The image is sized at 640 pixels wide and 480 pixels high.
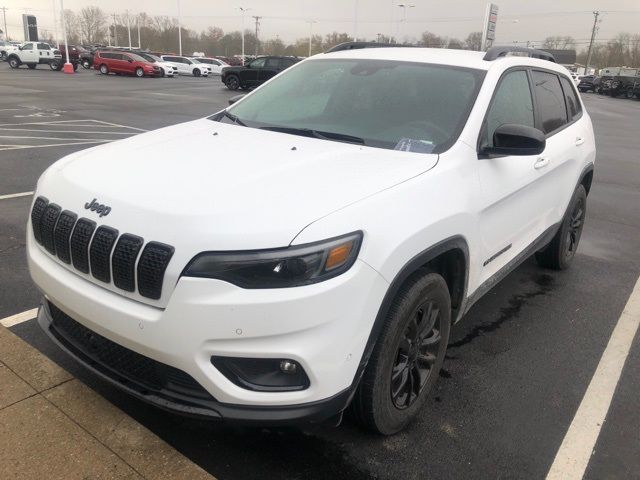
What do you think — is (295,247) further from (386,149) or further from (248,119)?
(248,119)

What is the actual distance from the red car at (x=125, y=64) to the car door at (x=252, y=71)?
1272cm

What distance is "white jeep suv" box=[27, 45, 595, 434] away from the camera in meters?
2.08

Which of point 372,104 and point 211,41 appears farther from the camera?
point 211,41

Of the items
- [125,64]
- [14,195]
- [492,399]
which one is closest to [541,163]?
[492,399]

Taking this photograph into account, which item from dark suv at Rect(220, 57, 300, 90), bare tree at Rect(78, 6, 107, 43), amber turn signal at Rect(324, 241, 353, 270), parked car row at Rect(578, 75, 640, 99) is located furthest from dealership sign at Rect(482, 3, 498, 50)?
bare tree at Rect(78, 6, 107, 43)

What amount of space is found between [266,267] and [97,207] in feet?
2.75

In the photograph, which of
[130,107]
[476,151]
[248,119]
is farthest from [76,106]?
[476,151]

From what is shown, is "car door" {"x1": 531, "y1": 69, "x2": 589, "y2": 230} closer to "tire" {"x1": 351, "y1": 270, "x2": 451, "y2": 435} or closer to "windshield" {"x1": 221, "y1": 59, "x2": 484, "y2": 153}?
"windshield" {"x1": 221, "y1": 59, "x2": 484, "y2": 153}

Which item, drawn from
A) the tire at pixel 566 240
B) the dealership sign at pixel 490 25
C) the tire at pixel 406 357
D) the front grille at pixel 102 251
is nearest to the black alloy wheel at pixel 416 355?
the tire at pixel 406 357

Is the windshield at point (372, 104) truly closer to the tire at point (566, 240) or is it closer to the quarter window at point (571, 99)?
the quarter window at point (571, 99)

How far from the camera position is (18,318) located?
3.65 m

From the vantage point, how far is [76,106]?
1745cm

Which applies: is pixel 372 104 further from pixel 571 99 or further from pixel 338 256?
pixel 571 99

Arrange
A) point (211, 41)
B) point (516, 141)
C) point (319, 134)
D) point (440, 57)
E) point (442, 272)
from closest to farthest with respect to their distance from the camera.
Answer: point (442, 272)
point (516, 141)
point (319, 134)
point (440, 57)
point (211, 41)
